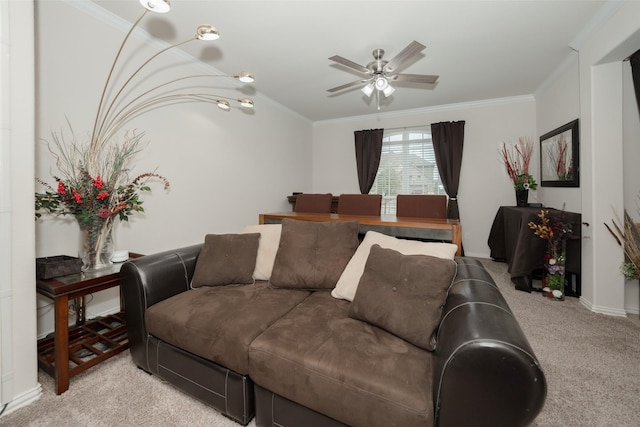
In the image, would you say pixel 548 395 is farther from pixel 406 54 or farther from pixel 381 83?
pixel 381 83

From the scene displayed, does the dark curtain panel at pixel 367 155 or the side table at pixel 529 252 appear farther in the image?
the dark curtain panel at pixel 367 155

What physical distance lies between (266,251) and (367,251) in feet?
2.69

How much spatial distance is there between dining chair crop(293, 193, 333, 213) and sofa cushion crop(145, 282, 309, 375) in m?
2.19

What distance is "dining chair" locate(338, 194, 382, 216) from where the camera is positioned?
3510 mm

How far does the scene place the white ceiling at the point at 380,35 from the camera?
2.12 meters

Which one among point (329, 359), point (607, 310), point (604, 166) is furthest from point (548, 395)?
point (604, 166)

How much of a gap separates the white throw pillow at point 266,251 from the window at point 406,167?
334 centimetres

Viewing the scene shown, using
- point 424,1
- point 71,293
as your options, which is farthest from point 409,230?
point 71,293

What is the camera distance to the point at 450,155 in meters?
4.39

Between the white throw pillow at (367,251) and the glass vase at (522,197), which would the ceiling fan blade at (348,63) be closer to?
the white throw pillow at (367,251)

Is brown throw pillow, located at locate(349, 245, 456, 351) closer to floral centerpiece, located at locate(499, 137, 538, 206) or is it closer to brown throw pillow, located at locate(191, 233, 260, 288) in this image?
brown throw pillow, located at locate(191, 233, 260, 288)

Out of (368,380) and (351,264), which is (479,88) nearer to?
(351,264)

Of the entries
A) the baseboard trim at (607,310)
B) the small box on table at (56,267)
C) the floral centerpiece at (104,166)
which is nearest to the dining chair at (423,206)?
the baseboard trim at (607,310)

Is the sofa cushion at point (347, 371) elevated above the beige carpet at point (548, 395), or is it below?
above
